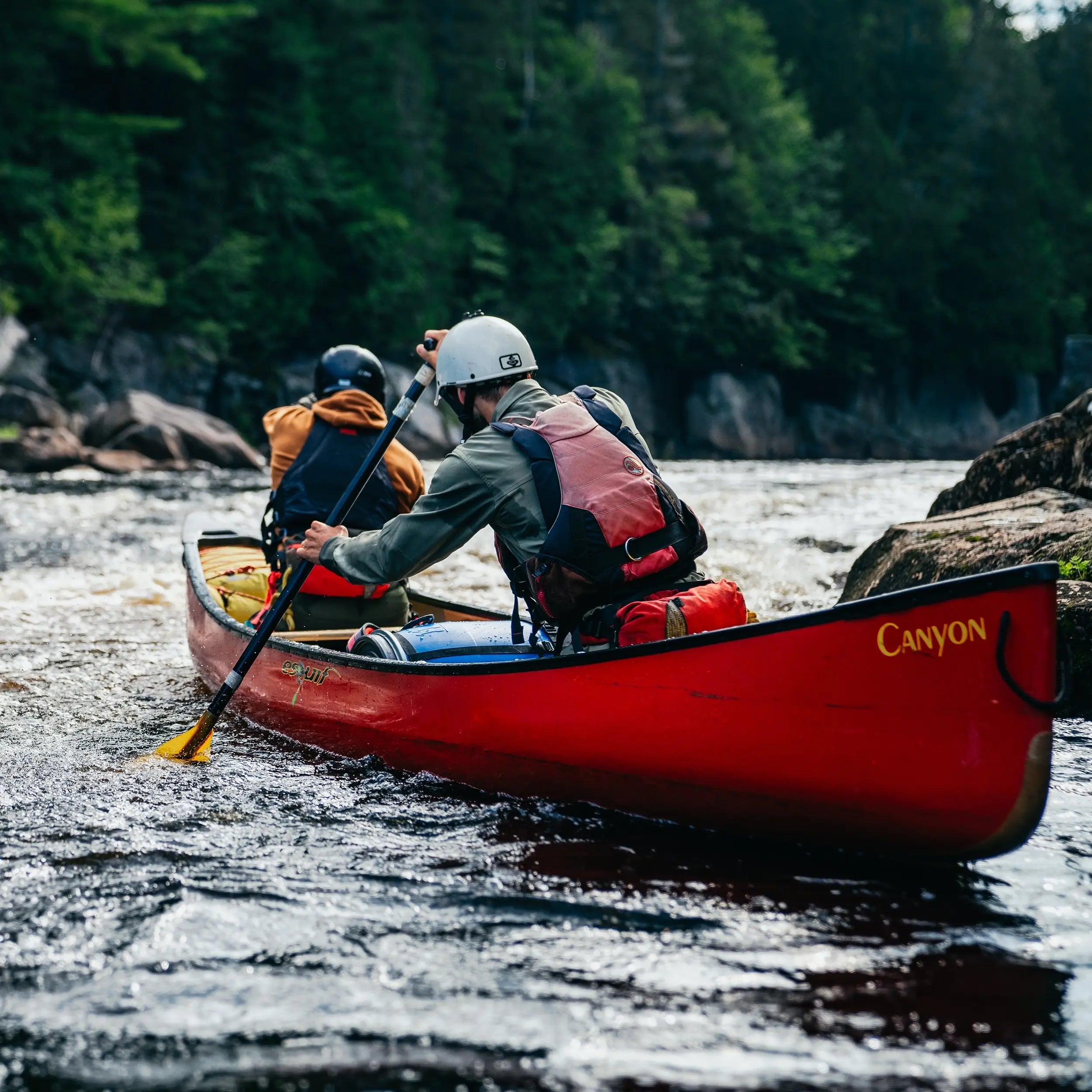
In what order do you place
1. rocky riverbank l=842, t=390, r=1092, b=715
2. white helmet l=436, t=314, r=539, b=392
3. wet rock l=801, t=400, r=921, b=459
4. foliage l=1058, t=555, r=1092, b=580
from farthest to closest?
wet rock l=801, t=400, r=921, b=459 < foliage l=1058, t=555, r=1092, b=580 < rocky riverbank l=842, t=390, r=1092, b=715 < white helmet l=436, t=314, r=539, b=392

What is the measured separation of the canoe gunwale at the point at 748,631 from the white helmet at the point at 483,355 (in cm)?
106

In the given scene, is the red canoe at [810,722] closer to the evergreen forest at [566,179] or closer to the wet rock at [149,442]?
the wet rock at [149,442]

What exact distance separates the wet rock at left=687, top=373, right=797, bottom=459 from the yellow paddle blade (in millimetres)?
30750

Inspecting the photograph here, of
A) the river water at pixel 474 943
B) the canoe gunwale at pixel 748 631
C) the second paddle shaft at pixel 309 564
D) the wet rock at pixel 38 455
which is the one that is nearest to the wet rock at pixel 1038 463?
the river water at pixel 474 943

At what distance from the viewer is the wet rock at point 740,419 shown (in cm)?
3556

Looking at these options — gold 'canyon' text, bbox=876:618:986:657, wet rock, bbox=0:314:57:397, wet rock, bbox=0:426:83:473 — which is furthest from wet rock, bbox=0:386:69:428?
gold 'canyon' text, bbox=876:618:986:657

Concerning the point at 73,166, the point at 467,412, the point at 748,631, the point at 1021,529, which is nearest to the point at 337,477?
the point at 467,412

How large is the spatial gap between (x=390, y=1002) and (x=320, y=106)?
31884mm

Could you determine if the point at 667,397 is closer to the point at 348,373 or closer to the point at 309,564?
the point at 348,373

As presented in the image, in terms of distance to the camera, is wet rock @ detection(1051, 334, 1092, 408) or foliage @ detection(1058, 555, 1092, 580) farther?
wet rock @ detection(1051, 334, 1092, 408)

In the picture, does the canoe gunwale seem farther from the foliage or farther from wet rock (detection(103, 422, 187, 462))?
wet rock (detection(103, 422, 187, 462))

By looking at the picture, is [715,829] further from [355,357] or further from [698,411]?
[698,411]

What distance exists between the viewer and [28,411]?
21156 mm

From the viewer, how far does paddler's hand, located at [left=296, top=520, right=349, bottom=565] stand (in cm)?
480
